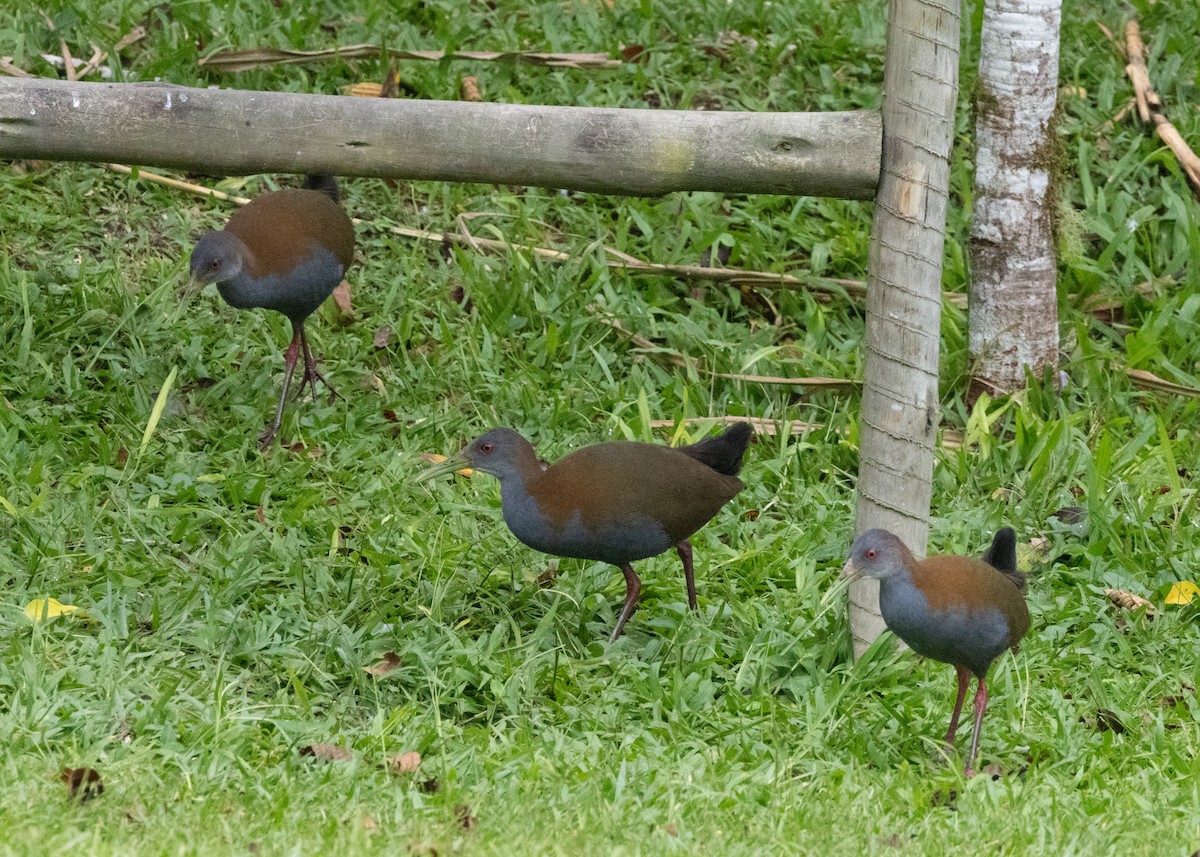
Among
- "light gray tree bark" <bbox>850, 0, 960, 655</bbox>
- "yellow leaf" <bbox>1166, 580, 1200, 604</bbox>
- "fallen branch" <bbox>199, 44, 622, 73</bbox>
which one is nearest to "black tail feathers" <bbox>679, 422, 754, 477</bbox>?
"light gray tree bark" <bbox>850, 0, 960, 655</bbox>

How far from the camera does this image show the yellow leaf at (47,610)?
4.43 metres

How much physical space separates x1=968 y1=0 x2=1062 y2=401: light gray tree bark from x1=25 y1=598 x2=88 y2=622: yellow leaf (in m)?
3.69

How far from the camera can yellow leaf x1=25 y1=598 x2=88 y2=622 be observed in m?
4.43

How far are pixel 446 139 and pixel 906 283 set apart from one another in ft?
4.53

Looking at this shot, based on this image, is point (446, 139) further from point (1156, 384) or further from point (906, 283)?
point (1156, 384)

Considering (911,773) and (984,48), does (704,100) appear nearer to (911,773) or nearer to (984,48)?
(984,48)

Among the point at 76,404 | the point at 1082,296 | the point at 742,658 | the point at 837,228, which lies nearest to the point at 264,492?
the point at 76,404

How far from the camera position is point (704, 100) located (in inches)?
303

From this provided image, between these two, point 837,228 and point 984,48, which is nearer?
point 984,48

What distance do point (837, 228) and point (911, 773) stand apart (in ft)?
11.8

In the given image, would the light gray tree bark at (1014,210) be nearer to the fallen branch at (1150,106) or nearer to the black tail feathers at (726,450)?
the fallen branch at (1150,106)

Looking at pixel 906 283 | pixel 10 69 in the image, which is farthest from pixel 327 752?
pixel 10 69

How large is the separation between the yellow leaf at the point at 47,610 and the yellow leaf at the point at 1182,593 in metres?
3.39

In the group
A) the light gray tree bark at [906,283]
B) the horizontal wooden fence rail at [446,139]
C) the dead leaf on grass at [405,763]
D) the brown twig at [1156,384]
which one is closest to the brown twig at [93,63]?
the horizontal wooden fence rail at [446,139]
